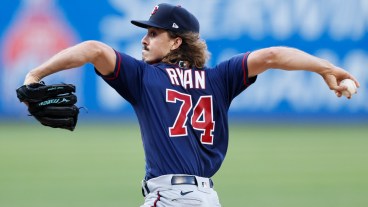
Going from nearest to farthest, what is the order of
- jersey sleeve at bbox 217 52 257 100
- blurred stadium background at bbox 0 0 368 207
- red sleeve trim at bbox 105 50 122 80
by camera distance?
red sleeve trim at bbox 105 50 122 80
jersey sleeve at bbox 217 52 257 100
blurred stadium background at bbox 0 0 368 207

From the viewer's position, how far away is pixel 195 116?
18.0 ft

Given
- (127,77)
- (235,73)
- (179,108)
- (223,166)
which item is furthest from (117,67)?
(223,166)

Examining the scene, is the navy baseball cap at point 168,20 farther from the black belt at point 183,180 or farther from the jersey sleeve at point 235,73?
the black belt at point 183,180

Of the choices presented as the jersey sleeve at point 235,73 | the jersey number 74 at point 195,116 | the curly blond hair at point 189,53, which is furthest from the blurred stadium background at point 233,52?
the jersey number 74 at point 195,116

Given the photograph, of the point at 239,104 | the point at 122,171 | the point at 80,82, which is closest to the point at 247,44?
the point at 239,104

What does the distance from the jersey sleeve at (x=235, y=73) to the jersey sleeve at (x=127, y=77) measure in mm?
570

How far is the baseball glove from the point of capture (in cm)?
488

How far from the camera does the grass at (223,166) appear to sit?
388 inches

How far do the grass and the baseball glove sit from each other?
4172 mm

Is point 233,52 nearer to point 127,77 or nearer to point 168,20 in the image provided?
point 168,20

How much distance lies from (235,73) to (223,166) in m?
7.45

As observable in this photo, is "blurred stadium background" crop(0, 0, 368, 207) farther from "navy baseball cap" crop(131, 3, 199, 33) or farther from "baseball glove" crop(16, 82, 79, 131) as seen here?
"baseball glove" crop(16, 82, 79, 131)

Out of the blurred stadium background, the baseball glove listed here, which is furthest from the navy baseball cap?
the blurred stadium background

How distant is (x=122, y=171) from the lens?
40.1 feet
